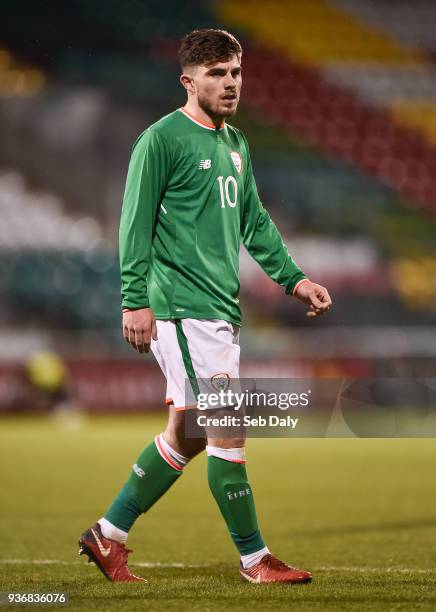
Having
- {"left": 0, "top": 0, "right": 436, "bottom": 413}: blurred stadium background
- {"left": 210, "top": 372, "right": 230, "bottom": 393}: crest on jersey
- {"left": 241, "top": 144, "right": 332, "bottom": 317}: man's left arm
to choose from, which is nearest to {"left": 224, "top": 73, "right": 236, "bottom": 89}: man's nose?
{"left": 241, "top": 144, "right": 332, "bottom": 317}: man's left arm

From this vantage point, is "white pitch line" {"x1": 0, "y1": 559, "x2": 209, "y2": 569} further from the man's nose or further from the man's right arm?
the man's nose

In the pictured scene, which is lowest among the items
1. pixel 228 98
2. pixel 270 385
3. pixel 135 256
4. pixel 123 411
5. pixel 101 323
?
pixel 123 411

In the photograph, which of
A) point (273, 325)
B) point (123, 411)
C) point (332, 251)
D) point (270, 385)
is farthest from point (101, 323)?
point (270, 385)

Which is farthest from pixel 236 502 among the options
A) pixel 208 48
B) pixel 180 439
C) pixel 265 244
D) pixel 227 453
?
pixel 208 48

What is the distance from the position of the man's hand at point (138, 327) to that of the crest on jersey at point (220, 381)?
0.88 ft

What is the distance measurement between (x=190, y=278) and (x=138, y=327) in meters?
0.31

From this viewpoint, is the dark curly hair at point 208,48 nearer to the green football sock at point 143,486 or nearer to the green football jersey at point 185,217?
the green football jersey at point 185,217

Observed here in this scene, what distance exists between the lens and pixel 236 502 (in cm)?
380

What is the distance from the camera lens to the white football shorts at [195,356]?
3793 millimetres

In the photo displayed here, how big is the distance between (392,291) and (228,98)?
1382 centimetres

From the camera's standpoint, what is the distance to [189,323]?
151 inches

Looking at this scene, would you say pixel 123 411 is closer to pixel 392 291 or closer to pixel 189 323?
pixel 392 291

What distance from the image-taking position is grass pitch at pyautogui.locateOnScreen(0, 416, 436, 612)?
3.59m

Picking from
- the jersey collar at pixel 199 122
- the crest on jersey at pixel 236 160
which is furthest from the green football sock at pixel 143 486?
the jersey collar at pixel 199 122
